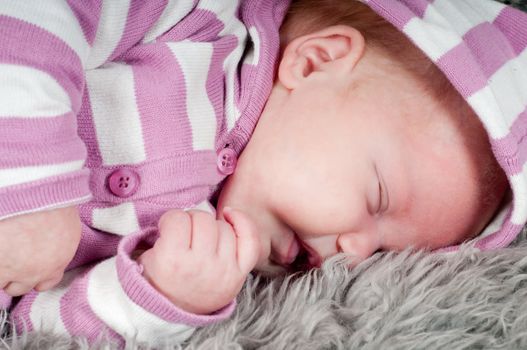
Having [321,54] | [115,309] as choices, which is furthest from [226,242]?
[321,54]

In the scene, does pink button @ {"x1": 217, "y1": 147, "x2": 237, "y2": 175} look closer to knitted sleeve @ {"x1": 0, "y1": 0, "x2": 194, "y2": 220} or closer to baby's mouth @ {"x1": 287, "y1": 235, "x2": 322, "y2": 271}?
baby's mouth @ {"x1": 287, "y1": 235, "x2": 322, "y2": 271}

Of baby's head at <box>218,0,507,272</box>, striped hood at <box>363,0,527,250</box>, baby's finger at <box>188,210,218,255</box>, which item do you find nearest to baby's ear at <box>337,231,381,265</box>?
baby's head at <box>218,0,507,272</box>

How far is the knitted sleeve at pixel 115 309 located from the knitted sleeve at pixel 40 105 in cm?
12

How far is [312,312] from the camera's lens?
2.98 ft

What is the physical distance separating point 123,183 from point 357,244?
1.23ft

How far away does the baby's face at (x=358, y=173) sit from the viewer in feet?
3.47

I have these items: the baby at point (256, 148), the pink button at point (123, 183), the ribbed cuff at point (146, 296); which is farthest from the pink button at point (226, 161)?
the ribbed cuff at point (146, 296)

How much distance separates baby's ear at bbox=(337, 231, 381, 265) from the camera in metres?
1.07

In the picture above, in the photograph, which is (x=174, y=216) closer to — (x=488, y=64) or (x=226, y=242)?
(x=226, y=242)

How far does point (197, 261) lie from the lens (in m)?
0.89

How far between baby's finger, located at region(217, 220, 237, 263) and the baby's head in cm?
15

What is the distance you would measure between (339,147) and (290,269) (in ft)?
0.78

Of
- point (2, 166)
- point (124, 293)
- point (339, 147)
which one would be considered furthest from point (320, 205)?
point (2, 166)

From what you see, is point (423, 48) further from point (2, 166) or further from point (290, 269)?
point (2, 166)
